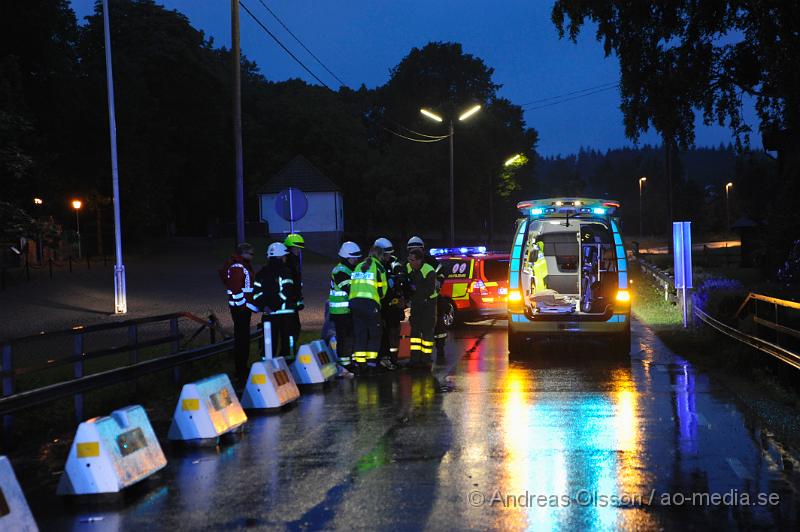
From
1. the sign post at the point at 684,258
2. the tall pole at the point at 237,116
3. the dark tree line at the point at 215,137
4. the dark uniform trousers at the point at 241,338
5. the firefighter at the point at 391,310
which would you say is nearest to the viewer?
the dark uniform trousers at the point at 241,338

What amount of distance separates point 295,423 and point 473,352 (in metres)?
7.16

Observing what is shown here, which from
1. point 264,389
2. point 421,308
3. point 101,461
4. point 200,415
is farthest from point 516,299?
point 101,461

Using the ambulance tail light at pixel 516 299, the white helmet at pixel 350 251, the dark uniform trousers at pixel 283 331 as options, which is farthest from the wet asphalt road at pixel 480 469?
the ambulance tail light at pixel 516 299

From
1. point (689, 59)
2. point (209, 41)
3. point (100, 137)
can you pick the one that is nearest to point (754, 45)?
point (689, 59)

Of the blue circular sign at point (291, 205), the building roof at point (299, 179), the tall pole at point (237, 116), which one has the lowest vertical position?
the blue circular sign at point (291, 205)

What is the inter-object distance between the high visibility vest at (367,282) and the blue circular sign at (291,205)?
325 centimetres

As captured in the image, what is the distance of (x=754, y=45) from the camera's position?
680 inches

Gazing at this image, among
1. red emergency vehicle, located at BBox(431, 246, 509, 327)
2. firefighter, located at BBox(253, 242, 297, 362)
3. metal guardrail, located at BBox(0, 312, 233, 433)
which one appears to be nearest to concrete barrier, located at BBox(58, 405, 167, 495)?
metal guardrail, located at BBox(0, 312, 233, 433)

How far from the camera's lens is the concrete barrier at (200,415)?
8508mm

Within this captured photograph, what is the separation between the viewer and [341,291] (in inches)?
526

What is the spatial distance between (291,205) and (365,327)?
383 cm

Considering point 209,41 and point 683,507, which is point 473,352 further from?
point 209,41

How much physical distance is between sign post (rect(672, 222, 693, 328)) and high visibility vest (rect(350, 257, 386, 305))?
343 inches

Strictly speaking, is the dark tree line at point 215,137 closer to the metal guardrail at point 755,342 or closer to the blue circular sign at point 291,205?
the blue circular sign at point 291,205
